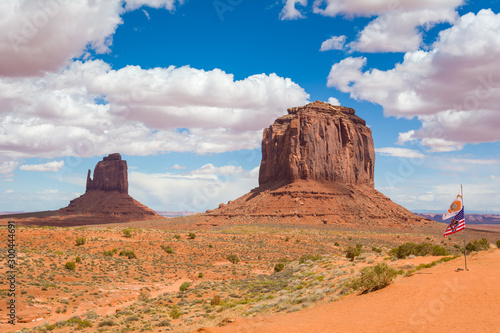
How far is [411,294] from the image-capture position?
1509 centimetres

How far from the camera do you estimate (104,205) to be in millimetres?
159250

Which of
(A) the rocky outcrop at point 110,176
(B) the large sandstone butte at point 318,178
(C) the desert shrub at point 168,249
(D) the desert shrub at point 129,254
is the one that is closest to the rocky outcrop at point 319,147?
(B) the large sandstone butte at point 318,178

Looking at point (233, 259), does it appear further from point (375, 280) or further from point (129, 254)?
point (375, 280)

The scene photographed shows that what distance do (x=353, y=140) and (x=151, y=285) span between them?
336ft

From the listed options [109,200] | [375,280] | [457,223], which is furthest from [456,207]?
[109,200]

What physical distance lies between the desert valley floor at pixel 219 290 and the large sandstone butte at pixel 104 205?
322 feet

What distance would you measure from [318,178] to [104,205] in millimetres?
95499

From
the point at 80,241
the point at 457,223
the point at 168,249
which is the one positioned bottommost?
the point at 168,249

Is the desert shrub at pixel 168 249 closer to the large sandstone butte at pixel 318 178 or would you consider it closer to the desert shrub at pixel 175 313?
the desert shrub at pixel 175 313

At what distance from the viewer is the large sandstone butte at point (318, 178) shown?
308ft

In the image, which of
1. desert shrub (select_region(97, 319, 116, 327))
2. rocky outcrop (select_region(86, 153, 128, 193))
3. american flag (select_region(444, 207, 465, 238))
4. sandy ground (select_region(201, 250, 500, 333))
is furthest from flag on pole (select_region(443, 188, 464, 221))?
rocky outcrop (select_region(86, 153, 128, 193))

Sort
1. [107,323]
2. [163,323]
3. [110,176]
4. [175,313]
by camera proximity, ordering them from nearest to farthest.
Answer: [163,323], [107,323], [175,313], [110,176]

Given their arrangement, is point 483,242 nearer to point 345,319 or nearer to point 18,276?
point 345,319

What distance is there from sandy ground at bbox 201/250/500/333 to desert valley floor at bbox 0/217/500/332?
0.12 feet
